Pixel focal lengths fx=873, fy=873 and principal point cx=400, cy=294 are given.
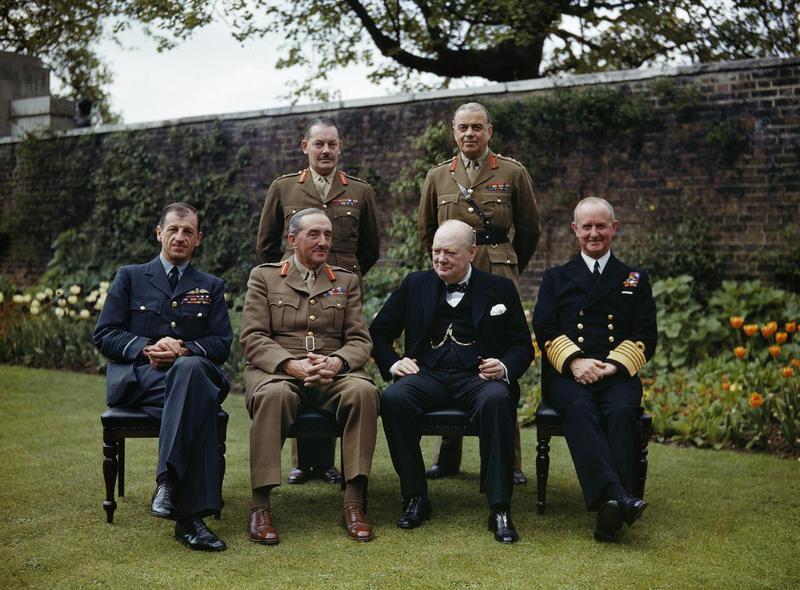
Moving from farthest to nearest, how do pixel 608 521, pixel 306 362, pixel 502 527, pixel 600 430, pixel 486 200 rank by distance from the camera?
pixel 486 200
pixel 306 362
pixel 600 430
pixel 502 527
pixel 608 521

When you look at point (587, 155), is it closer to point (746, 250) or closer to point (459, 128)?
point (746, 250)

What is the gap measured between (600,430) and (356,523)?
128cm

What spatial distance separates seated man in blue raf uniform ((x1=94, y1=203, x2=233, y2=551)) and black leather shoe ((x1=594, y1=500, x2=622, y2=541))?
5.74 feet

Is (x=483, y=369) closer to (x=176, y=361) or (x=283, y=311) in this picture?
(x=283, y=311)

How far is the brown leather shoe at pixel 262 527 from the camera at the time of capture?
4047 millimetres

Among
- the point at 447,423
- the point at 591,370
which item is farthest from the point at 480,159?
the point at 447,423

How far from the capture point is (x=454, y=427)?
177 inches

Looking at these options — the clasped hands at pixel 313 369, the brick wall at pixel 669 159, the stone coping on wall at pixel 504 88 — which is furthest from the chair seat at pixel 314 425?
the stone coping on wall at pixel 504 88

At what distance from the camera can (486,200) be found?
5289mm

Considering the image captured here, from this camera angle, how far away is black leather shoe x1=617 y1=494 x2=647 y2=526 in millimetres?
3973

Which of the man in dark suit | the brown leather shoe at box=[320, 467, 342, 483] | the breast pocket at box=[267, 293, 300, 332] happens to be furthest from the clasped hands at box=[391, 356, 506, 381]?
the brown leather shoe at box=[320, 467, 342, 483]

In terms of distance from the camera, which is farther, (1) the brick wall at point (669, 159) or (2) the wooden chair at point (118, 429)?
(1) the brick wall at point (669, 159)

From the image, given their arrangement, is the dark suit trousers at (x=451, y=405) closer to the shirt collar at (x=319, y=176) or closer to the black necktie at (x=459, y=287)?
the black necktie at (x=459, y=287)

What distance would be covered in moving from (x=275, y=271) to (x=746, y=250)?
548cm
